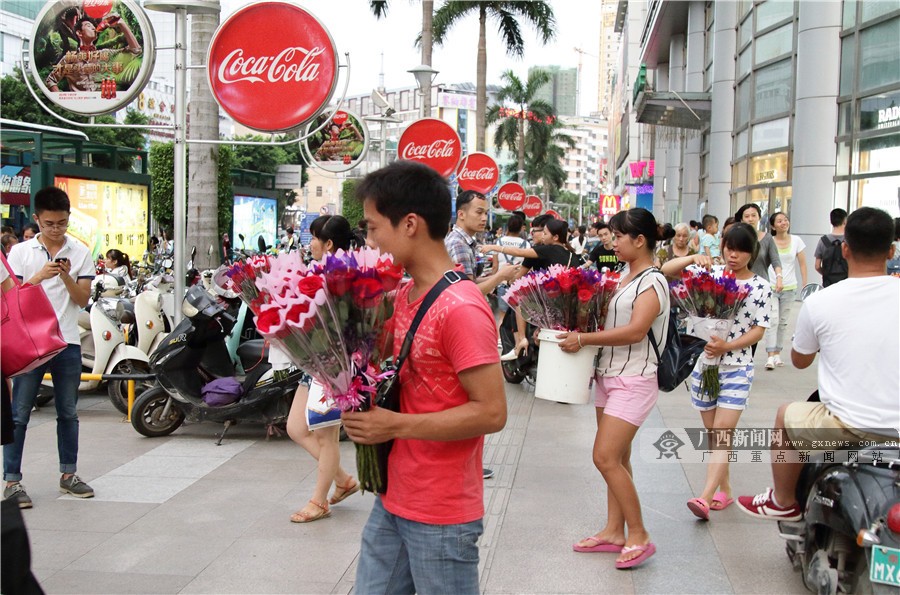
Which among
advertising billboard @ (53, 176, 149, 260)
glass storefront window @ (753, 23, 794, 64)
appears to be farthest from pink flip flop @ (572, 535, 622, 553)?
advertising billboard @ (53, 176, 149, 260)

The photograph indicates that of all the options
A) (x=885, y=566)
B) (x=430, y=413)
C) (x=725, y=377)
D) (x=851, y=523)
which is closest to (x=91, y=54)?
(x=725, y=377)

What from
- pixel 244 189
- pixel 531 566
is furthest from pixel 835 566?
pixel 244 189

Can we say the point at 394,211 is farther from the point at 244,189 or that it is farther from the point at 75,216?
the point at 244,189

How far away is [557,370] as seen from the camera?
472 cm

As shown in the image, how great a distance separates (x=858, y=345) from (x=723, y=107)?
21.9m

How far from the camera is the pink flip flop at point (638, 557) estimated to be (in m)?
4.59

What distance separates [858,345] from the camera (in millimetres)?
3748

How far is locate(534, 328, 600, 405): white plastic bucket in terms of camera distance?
4.68 meters

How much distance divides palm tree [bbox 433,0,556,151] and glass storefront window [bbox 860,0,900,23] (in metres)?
17.1

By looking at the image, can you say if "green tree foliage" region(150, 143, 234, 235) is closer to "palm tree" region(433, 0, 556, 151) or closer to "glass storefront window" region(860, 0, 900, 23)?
"palm tree" region(433, 0, 556, 151)

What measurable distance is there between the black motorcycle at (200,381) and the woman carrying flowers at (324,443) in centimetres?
145

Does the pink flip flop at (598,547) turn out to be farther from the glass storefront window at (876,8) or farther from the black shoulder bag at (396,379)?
the glass storefront window at (876,8)

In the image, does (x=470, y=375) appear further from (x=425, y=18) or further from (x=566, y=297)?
(x=425, y=18)

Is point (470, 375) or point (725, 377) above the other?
point (470, 375)
